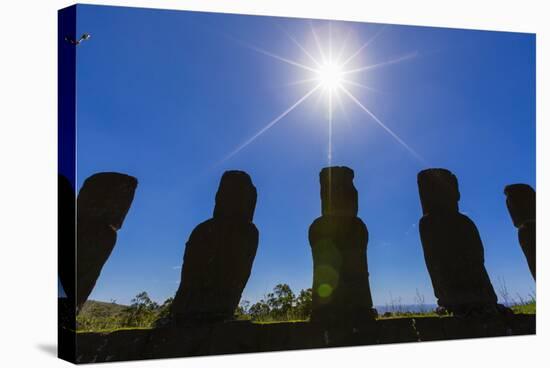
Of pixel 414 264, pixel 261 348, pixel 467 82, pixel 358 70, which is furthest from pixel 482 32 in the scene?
pixel 261 348

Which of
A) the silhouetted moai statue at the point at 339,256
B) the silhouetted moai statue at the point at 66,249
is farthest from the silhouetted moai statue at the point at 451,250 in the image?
the silhouetted moai statue at the point at 66,249

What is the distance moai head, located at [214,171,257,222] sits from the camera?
414 inches

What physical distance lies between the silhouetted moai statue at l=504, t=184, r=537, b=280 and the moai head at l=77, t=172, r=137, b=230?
4676 millimetres

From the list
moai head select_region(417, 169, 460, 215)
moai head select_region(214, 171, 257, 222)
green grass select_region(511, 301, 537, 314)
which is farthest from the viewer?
green grass select_region(511, 301, 537, 314)

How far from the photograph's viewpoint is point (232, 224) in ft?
35.0

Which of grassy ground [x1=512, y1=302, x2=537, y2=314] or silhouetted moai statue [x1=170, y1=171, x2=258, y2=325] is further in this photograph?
grassy ground [x1=512, y1=302, x2=537, y2=314]

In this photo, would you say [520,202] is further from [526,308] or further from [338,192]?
[338,192]

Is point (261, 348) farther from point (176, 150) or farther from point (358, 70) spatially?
point (358, 70)

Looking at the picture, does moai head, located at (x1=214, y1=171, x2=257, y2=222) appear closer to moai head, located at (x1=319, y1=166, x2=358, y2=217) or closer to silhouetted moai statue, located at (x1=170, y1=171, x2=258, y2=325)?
silhouetted moai statue, located at (x1=170, y1=171, x2=258, y2=325)

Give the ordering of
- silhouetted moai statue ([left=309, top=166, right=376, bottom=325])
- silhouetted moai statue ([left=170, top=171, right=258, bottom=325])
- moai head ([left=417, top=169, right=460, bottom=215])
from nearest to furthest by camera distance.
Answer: silhouetted moai statue ([left=170, top=171, right=258, bottom=325]) → silhouetted moai statue ([left=309, top=166, right=376, bottom=325]) → moai head ([left=417, top=169, right=460, bottom=215])

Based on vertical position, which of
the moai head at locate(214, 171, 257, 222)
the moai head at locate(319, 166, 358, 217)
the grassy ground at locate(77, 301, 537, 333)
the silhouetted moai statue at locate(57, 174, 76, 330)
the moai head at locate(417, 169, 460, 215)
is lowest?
the grassy ground at locate(77, 301, 537, 333)

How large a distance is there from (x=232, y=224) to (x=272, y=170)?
0.73 metres

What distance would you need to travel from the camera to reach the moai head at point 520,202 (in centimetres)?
1194

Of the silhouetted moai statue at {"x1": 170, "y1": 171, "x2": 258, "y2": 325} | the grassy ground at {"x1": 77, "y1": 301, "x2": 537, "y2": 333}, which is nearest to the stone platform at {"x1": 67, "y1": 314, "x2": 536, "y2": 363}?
the grassy ground at {"x1": 77, "y1": 301, "x2": 537, "y2": 333}
